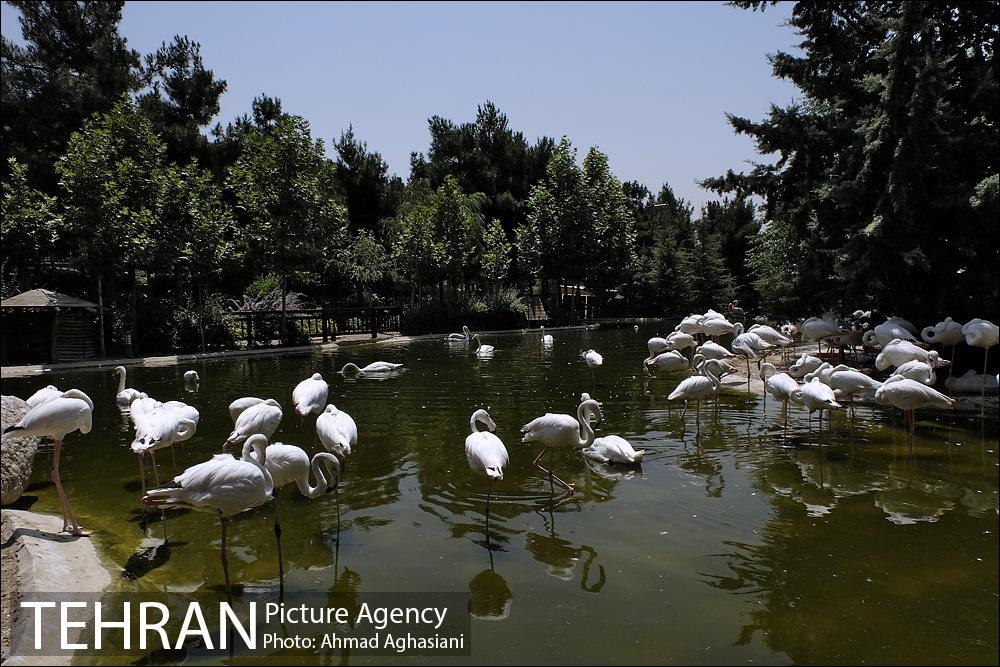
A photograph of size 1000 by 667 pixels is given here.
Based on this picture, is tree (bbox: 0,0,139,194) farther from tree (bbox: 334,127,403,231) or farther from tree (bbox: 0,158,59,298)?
tree (bbox: 334,127,403,231)

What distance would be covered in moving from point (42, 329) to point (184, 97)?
659 inches

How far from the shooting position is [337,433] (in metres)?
6.62

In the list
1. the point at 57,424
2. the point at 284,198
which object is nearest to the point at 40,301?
the point at 284,198

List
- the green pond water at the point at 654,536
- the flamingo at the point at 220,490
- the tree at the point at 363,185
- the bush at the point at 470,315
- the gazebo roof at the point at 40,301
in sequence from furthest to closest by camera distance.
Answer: the tree at the point at 363,185 < the bush at the point at 470,315 < the gazebo roof at the point at 40,301 < the flamingo at the point at 220,490 < the green pond water at the point at 654,536

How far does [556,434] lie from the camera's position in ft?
23.5

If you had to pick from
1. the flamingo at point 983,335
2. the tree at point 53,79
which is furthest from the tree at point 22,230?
the flamingo at point 983,335

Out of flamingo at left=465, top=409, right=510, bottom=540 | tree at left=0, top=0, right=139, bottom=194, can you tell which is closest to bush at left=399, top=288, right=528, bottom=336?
tree at left=0, top=0, right=139, bottom=194

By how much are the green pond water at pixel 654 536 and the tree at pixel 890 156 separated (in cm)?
350

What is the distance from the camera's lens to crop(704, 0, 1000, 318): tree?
38.3 feet

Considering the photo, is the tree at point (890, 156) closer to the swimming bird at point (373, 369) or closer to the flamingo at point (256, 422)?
the swimming bird at point (373, 369)

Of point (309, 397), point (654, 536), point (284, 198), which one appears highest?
point (284, 198)

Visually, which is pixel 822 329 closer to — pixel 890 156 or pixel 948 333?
pixel 948 333

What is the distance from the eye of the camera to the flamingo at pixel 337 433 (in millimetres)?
6406

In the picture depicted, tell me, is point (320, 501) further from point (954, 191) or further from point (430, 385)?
point (954, 191)
